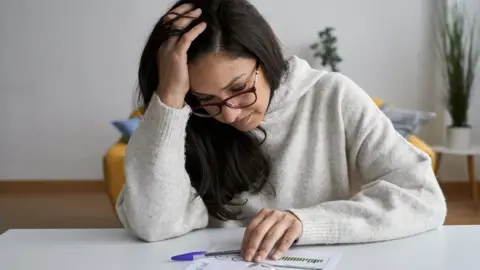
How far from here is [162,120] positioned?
1134 mm

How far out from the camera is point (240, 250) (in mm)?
998

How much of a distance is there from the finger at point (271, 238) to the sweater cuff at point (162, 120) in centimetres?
27

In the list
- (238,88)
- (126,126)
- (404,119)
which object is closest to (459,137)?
(404,119)

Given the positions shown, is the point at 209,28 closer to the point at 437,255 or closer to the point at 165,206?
the point at 165,206

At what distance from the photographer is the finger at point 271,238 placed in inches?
37.5

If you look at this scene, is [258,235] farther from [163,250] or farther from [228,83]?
[228,83]

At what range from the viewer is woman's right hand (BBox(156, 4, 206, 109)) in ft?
3.65

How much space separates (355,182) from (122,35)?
3303mm

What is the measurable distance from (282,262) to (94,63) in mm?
3678

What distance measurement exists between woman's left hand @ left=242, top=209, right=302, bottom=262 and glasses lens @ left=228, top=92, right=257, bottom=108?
222mm

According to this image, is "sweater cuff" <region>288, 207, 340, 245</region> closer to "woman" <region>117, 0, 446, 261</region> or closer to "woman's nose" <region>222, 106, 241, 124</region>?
"woman" <region>117, 0, 446, 261</region>

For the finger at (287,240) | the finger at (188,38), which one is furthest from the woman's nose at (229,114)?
the finger at (287,240)

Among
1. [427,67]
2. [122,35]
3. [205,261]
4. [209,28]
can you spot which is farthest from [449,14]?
[205,261]

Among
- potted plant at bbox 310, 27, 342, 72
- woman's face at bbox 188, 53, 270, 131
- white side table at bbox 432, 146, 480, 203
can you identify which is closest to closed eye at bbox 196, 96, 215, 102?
woman's face at bbox 188, 53, 270, 131
